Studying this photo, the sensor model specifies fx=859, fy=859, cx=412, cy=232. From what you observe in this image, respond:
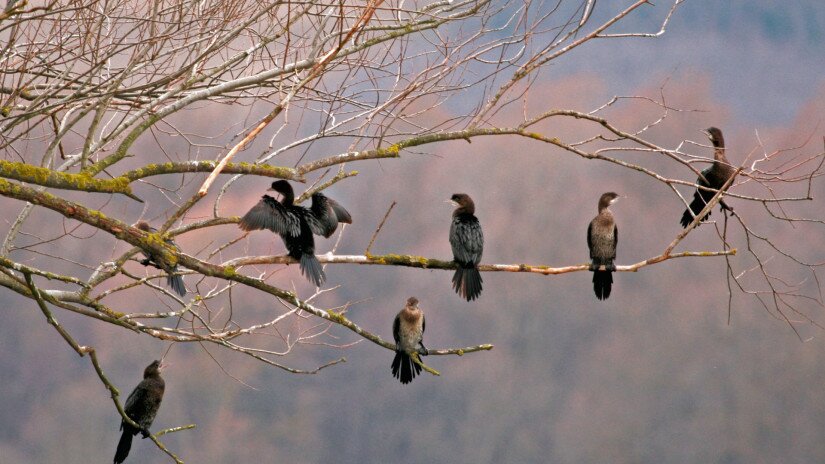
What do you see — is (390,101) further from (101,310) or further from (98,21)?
(101,310)

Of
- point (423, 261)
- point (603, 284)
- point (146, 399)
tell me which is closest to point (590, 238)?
point (603, 284)

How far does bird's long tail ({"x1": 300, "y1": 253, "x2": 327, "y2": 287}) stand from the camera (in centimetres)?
588

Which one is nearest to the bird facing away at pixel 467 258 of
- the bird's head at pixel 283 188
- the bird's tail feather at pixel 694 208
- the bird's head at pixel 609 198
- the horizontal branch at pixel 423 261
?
the horizontal branch at pixel 423 261

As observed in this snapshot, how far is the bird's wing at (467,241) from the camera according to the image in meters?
6.42

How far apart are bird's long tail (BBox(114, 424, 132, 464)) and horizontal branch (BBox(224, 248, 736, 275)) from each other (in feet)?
7.86

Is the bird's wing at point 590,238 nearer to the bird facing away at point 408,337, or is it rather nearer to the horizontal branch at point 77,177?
the bird facing away at point 408,337

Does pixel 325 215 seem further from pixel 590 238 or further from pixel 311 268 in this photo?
pixel 590 238

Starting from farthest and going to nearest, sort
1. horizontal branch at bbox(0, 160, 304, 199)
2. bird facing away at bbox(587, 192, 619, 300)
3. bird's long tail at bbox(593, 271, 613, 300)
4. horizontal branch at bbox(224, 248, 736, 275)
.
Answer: bird facing away at bbox(587, 192, 619, 300) < bird's long tail at bbox(593, 271, 613, 300) < horizontal branch at bbox(224, 248, 736, 275) < horizontal branch at bbox(0, 160, 304, 199)

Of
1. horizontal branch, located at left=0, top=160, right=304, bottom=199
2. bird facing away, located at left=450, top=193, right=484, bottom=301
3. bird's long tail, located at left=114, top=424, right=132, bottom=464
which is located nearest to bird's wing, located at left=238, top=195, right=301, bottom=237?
horizontal branch, located at left=0, top=160, right=304, bottom=199

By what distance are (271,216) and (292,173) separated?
0.69m

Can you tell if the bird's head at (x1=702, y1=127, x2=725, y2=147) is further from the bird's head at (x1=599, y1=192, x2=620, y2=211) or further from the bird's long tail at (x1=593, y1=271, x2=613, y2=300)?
the bird's long tail at (x1=593, y1=271, x2=613, y2=300)

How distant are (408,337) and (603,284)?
5.59 feet

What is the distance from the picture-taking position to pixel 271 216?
5.82m

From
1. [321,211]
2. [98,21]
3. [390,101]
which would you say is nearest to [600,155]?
[390,101]
